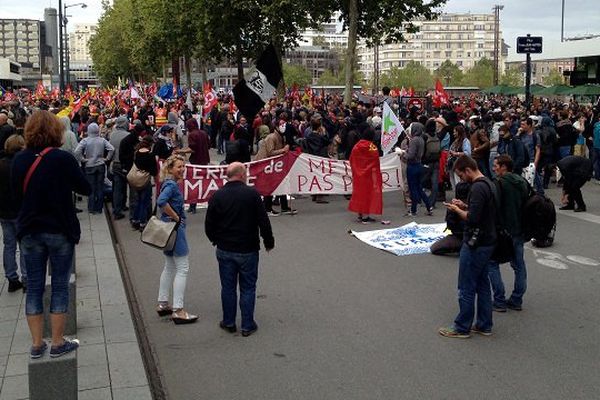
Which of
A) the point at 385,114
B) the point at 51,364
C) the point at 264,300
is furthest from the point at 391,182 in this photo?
the point at 51,364

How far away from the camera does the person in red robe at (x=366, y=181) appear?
12.7 metres

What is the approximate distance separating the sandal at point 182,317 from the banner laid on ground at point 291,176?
5.70 metres

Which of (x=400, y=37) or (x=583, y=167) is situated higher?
(x=400, y=37)

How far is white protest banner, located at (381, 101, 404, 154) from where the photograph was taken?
46.3ft

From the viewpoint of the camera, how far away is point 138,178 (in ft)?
39.4

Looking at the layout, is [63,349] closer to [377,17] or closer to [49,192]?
[49,192]

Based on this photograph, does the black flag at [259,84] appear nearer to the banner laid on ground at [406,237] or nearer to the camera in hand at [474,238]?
the banner laid on ground at [406,237]

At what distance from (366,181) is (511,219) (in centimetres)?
574

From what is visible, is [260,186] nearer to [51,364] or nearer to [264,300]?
[264,300]

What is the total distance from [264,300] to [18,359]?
282 centimetres

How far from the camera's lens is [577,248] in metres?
10.6

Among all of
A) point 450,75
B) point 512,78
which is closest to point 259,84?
point 512,78

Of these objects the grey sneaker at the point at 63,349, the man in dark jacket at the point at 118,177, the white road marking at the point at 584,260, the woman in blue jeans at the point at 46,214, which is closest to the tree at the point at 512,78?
the man in dark jacket at the point at 118,177

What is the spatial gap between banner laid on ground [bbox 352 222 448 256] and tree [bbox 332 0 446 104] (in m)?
17.8
